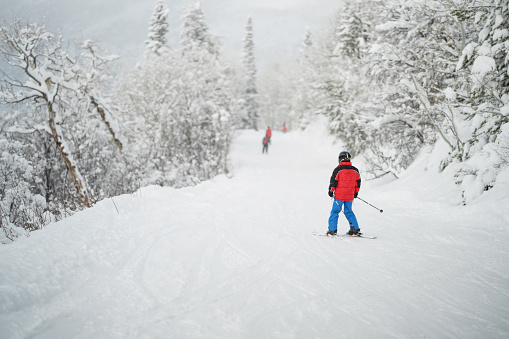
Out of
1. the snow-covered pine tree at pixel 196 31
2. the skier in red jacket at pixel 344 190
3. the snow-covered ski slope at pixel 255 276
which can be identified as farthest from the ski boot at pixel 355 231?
the snow-covered pine tree at pixel 196 31

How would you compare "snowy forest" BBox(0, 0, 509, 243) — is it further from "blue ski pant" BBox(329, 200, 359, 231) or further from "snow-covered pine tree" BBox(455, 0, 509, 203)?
"blue ski pant" BBox(329, 200, 359, 231)

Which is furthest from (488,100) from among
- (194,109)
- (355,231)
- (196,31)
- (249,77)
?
(249,77)

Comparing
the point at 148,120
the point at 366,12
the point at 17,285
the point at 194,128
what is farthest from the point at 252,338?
the point at 366,12

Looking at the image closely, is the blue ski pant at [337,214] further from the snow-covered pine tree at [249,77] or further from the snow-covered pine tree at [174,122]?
the snow-covered pine tree at [249,77]

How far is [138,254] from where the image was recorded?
3.89 meters

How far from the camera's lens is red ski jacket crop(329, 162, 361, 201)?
5.09 metres

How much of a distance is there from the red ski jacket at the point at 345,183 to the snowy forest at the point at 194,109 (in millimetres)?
3201

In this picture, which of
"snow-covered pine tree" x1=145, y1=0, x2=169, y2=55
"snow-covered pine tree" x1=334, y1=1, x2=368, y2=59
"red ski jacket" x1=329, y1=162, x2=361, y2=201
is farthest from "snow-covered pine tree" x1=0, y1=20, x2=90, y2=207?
"snow-covered pine tree" x1=334, y1=1, x2=368, y2=59

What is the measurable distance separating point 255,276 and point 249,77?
39.8 meters

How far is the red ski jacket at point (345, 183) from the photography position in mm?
5086

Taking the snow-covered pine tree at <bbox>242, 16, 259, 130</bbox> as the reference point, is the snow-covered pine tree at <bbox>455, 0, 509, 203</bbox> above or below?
below

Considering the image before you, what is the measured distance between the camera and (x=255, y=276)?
3428 mm

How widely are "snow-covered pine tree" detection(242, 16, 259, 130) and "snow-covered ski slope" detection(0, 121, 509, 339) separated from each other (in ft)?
115

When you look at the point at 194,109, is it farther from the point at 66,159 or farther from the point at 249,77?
the point at 249,77
